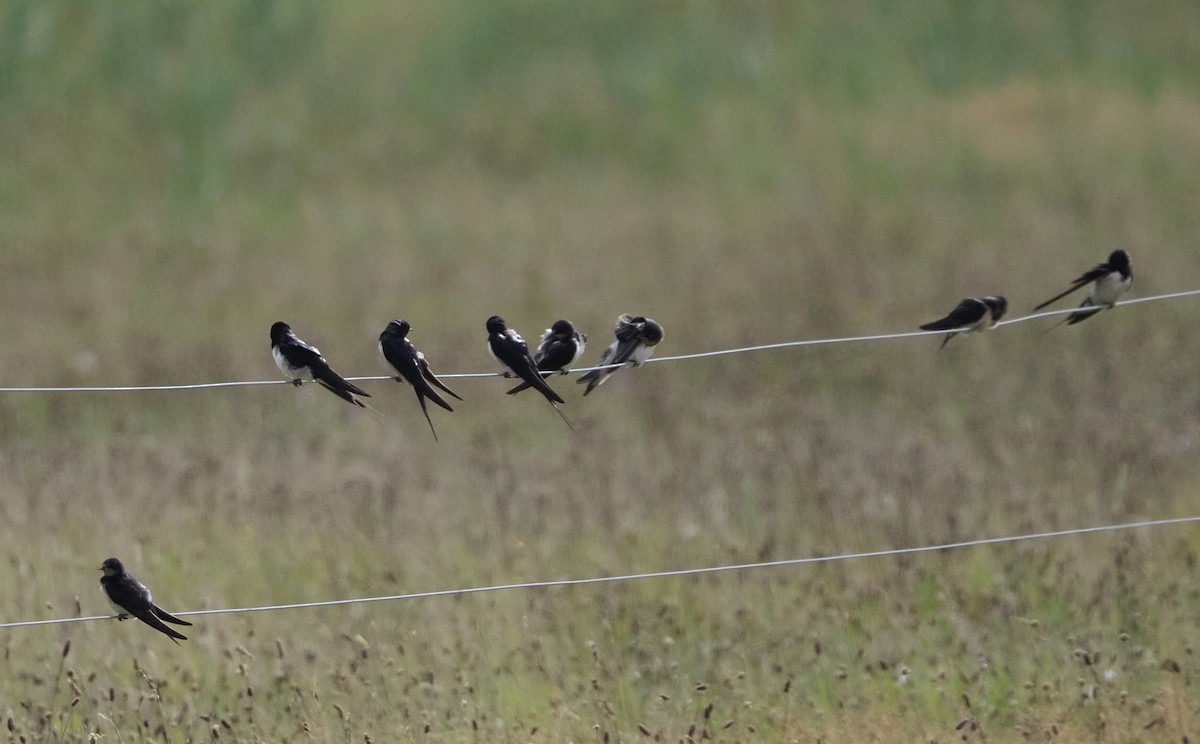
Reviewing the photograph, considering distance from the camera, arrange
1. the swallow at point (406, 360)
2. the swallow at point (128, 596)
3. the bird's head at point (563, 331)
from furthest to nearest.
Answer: the bird's head at point (563, 331)
the swallow at point (406, 360)
the swallow at point (128, 596)

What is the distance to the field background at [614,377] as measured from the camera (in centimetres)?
603

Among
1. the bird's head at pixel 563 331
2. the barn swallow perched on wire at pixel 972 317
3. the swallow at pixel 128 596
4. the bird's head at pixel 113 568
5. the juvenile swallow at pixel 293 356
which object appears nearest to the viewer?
the swallow at pixel 128 596

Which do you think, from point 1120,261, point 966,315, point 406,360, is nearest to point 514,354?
point 406,360

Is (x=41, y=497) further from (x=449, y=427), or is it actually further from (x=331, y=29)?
(x=331, y=29)

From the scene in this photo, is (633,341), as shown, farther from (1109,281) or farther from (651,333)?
(1109,281)

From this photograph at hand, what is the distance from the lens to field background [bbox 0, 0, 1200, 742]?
6.03m

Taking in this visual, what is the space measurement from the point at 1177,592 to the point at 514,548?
2.94 m

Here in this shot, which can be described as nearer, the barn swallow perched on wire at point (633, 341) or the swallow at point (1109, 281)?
the barn swallow perched on wire at point (633, 341)

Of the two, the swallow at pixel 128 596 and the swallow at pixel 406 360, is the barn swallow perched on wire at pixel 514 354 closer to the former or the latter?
the swallow at pixel 406 360

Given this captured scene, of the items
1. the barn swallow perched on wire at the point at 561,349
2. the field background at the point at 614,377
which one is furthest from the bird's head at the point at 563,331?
the field background at the point at 614,377

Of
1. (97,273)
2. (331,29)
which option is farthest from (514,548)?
(331,29)

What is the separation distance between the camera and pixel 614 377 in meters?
12.4

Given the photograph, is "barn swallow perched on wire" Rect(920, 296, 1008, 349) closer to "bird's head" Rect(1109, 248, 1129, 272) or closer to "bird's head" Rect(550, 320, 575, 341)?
"bird's head" Rect(1109, 248, 1129, 272)

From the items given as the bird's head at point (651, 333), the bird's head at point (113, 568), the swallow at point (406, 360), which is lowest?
the bird's head at point (113, 568)
